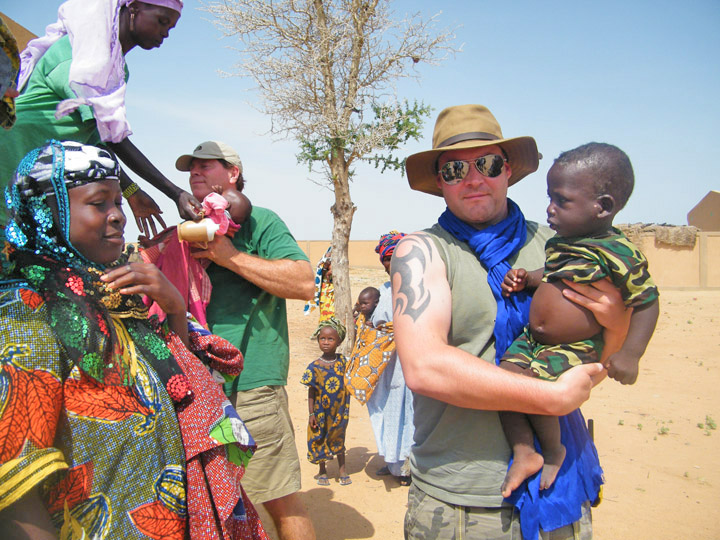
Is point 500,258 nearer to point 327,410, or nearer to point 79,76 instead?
point 79,76

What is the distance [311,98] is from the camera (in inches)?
393

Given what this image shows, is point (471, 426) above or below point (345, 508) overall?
above

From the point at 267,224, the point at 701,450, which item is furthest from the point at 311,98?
the point at 701,450

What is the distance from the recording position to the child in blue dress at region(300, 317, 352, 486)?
5945 mm

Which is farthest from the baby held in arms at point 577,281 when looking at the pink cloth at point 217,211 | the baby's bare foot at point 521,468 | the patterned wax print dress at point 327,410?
the patterned wax print dress at point 327,410

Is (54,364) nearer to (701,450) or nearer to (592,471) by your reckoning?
(592,471)

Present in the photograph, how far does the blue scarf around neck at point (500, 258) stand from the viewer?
7.15 feet

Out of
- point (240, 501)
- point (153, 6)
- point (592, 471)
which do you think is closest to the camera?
point (240, 501)

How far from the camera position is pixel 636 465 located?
20.8ft

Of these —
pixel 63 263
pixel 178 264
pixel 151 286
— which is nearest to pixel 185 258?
pixel 178 264

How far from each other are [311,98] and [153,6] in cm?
754

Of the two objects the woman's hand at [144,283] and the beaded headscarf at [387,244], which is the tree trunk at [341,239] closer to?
the beaded headscarf at [387,244]

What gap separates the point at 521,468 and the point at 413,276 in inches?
31.2

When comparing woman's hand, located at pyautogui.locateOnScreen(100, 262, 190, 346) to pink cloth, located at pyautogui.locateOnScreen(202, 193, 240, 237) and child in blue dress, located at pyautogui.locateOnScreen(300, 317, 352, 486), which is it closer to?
pink cloth, located at pyautogui.locateOnScreen(202, 193, 240, 237)
